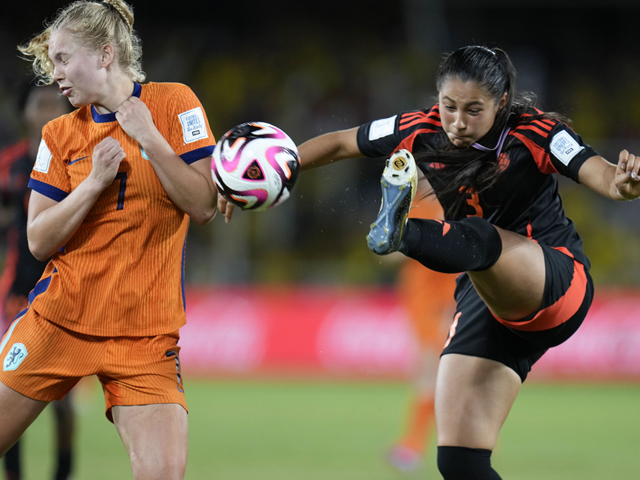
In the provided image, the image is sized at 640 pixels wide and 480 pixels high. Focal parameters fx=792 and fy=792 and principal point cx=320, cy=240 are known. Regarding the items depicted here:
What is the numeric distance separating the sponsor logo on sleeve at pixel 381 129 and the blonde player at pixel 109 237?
2.81 feet

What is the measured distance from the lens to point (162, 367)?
2.83 meters

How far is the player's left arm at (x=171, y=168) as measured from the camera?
2.75 meters

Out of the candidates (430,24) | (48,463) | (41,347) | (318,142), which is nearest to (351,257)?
(430,24)

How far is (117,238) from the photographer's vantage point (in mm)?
2830

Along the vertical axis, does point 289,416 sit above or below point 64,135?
below

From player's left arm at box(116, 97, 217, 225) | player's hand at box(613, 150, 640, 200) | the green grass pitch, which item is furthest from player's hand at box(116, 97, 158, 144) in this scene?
the green grass pitch

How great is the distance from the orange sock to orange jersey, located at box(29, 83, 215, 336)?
335 cm

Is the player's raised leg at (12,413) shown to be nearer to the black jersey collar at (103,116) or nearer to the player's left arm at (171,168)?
the player's left arm at (171,168)

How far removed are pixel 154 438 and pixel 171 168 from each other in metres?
0.92

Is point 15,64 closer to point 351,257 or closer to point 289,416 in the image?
point 351,257

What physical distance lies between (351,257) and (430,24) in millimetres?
4995

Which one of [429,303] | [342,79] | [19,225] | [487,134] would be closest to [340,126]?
[342,79]

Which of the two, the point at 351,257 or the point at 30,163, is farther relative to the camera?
the point at 351,257

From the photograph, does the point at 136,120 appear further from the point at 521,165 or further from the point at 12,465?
the point at 12,465
